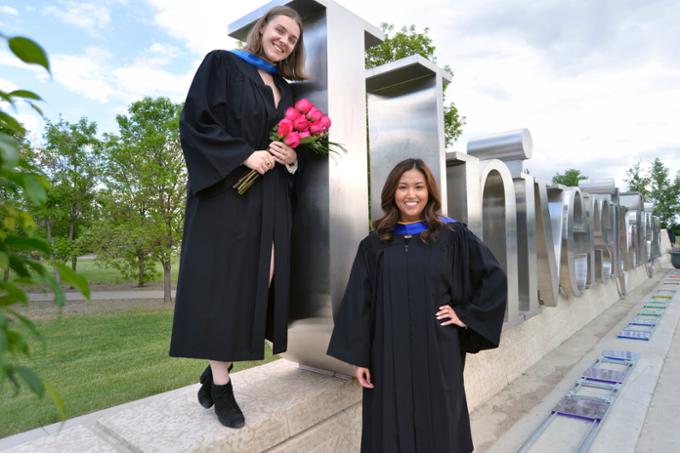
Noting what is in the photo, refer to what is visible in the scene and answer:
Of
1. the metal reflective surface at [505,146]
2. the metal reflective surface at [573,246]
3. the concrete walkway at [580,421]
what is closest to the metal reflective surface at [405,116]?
the concrete walkway at [580,421]

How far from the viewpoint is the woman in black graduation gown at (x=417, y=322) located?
2342 mm

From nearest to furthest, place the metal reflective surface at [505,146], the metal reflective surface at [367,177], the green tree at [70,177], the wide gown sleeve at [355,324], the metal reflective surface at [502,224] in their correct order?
the wide gown sleeve at [355,324], the metal reflective surface at [367,177], the metal reflective surface at [502,224], the metal reflective surface at [505,146], the green tree at [70,177]

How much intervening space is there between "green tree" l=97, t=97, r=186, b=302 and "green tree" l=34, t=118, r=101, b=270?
8.98 feet

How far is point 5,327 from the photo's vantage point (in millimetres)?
554

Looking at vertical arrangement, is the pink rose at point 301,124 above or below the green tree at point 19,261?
above

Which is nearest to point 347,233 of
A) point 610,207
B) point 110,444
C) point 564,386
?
point 110,444

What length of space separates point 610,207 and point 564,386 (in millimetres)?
5838

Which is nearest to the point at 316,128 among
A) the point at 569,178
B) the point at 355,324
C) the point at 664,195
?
the point at 355,324

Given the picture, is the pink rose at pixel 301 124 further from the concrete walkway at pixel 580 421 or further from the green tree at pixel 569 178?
the green tree at pixel 569 178

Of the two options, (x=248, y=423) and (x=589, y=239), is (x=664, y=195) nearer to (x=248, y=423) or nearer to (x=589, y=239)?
(x=589, y=239)

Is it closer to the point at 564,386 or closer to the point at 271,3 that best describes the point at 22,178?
the point at 271,3

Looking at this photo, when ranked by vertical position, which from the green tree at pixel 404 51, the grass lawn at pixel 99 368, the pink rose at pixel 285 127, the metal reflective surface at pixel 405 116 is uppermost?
the green tree at pixel 404 51

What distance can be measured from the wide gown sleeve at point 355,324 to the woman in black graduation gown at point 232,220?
0.31 meters

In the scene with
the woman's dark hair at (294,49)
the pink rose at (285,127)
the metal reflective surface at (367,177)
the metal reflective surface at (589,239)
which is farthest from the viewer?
the metal reflective surface at (589,239)
